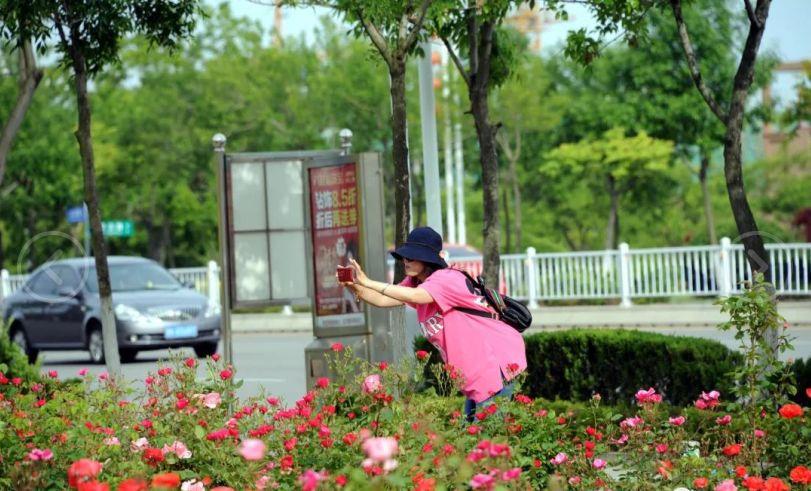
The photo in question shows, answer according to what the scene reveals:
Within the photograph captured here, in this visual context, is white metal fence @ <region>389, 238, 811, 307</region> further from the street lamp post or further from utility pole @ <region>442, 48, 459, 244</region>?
the street lamp post

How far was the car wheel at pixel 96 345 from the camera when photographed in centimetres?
2180

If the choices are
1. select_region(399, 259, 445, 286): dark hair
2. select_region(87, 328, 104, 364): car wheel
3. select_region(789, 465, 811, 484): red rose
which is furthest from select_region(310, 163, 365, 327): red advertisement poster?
select_region(87, 328, 104, 364): car wheel

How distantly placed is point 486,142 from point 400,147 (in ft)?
6.77

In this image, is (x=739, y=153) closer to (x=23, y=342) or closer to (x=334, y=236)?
(x=334, y=236)

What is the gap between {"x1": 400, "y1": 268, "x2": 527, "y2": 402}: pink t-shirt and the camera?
7.06m

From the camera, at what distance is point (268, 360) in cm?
2159

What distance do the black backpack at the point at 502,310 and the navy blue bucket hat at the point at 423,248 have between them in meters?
0.15

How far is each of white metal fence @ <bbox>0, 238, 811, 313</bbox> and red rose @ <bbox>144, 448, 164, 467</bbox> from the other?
2098cm

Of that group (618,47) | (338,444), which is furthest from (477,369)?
(618,47)

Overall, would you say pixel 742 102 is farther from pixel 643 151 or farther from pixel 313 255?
pixel 643 151

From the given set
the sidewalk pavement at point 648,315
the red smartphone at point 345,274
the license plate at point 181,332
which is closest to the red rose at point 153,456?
the red smartphone at point 345,274

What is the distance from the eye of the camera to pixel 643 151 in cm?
3578

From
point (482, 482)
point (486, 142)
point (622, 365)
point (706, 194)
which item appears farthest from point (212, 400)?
point (706, 194)

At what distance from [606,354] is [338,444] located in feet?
16.6
